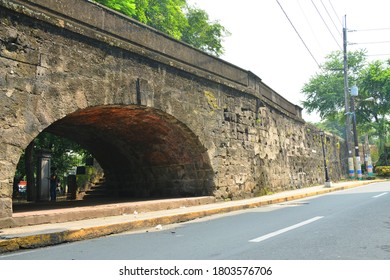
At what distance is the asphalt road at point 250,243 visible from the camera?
3.99 meters

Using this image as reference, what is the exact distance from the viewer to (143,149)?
1192cm

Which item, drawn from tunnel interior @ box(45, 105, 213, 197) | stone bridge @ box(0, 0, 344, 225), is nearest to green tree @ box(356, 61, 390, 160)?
stone bridge @ box(0, 0, 344, 225)

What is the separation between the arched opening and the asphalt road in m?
4.19

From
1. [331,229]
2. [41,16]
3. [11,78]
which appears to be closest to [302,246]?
[331,229]

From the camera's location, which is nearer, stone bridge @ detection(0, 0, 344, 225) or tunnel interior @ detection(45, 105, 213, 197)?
stone bridge @ detection(0, 0, 344, 225)

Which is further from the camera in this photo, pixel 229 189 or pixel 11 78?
pixel 229 189

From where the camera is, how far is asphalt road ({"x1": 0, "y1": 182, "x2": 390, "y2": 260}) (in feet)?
13.1

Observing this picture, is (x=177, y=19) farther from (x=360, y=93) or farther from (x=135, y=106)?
(x=360, y=93)

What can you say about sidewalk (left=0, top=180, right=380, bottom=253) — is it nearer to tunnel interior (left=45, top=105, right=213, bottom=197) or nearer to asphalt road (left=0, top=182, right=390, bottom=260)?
asphalt road (left=0, top=182, right=390, bottom=260)

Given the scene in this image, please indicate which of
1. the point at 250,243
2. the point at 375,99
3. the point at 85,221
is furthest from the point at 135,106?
the point at 375,99

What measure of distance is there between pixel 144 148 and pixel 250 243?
767 centimetres

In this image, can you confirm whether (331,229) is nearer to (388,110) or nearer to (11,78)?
(11,78)

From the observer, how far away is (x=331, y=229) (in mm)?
5500

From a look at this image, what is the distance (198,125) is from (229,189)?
2562 mm
